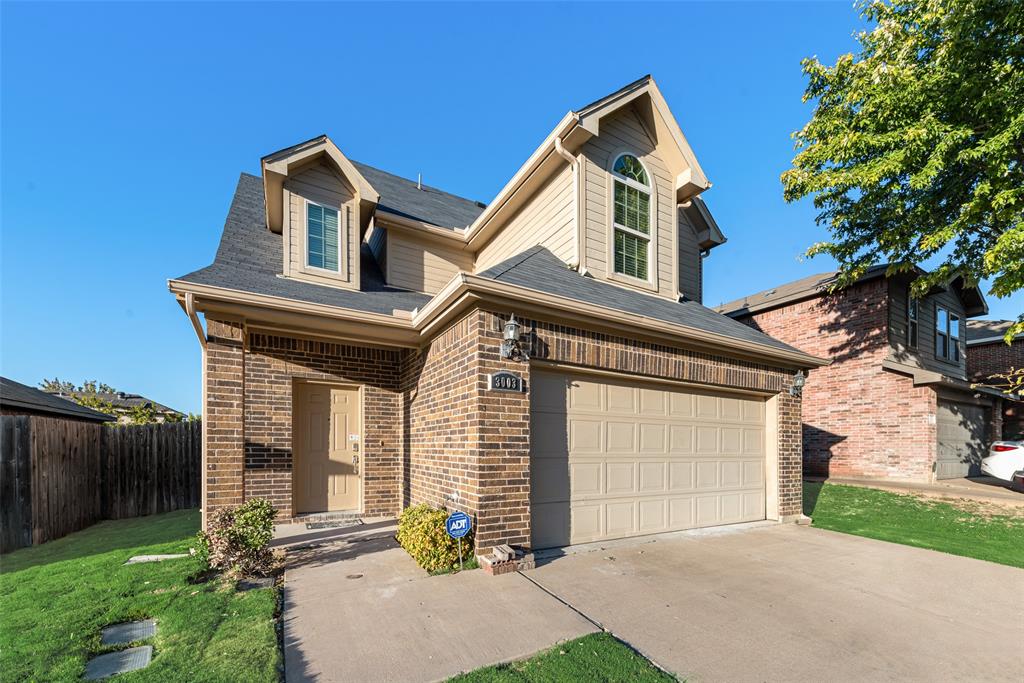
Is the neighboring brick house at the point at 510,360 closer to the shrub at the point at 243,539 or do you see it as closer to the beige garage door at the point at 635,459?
the beige garage door at the point at 635,459

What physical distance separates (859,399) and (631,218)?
1009cm

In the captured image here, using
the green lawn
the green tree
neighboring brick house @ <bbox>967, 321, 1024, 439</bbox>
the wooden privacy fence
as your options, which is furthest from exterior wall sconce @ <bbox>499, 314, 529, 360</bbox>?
neighboring brick house @ <bbox>967, 321, 1024, 439</bbox>

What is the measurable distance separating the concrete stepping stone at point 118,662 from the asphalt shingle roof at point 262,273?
153 inches

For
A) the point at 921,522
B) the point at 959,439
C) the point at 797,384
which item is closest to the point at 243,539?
the point at 797,384

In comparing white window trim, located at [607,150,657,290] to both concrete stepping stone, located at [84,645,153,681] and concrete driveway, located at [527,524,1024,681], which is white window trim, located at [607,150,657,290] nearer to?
concrete driveway, located at [527,524,1024,681]

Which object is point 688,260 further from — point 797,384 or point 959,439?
point 959,439

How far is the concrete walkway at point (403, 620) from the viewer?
10.1 ft

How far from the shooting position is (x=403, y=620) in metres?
3.73

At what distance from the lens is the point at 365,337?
7043 mm

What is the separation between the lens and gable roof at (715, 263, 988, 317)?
13.2 metres

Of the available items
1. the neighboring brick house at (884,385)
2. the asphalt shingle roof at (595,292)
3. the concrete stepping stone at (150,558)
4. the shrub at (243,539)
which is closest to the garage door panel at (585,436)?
the asphalt shingle roof at (595,292)

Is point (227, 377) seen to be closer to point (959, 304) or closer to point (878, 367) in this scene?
point (878, 367)

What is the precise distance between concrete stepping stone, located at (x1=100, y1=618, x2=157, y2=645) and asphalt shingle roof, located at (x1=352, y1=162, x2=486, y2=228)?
23.7ft

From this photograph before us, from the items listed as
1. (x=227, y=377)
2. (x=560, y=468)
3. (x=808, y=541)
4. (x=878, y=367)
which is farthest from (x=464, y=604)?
(x=878, y=367)
